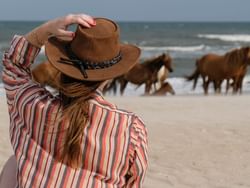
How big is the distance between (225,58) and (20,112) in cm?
1230

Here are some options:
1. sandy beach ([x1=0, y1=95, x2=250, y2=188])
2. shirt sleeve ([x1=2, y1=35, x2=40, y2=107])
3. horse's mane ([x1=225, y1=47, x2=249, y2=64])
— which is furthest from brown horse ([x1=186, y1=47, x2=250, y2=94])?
shirt sleeve ([x1=2, y1=35, x2=40, y2=107])

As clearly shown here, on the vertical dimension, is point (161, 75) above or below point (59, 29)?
below

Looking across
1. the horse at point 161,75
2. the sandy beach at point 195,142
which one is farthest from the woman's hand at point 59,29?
the horse at point 161,75

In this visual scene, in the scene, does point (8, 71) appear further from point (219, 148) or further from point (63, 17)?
point (219, 148)

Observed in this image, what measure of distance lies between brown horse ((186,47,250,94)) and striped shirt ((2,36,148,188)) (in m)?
11.7

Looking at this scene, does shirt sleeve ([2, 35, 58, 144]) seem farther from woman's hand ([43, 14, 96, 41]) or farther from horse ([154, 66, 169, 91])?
horse ([154, 66, 169, 91])

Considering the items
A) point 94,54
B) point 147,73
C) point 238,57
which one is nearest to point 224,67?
point 238,57

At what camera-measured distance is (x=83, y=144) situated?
198 cm

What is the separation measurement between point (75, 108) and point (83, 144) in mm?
130

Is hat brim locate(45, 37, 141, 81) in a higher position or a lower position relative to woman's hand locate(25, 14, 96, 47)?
lower

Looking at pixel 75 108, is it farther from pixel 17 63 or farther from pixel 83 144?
pixel 17 63

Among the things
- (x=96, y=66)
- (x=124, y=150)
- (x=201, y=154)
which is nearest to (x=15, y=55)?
(x=96, y=66)

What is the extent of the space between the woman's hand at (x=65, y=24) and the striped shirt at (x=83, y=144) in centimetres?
20

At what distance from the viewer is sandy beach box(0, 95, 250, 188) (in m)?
4.84
